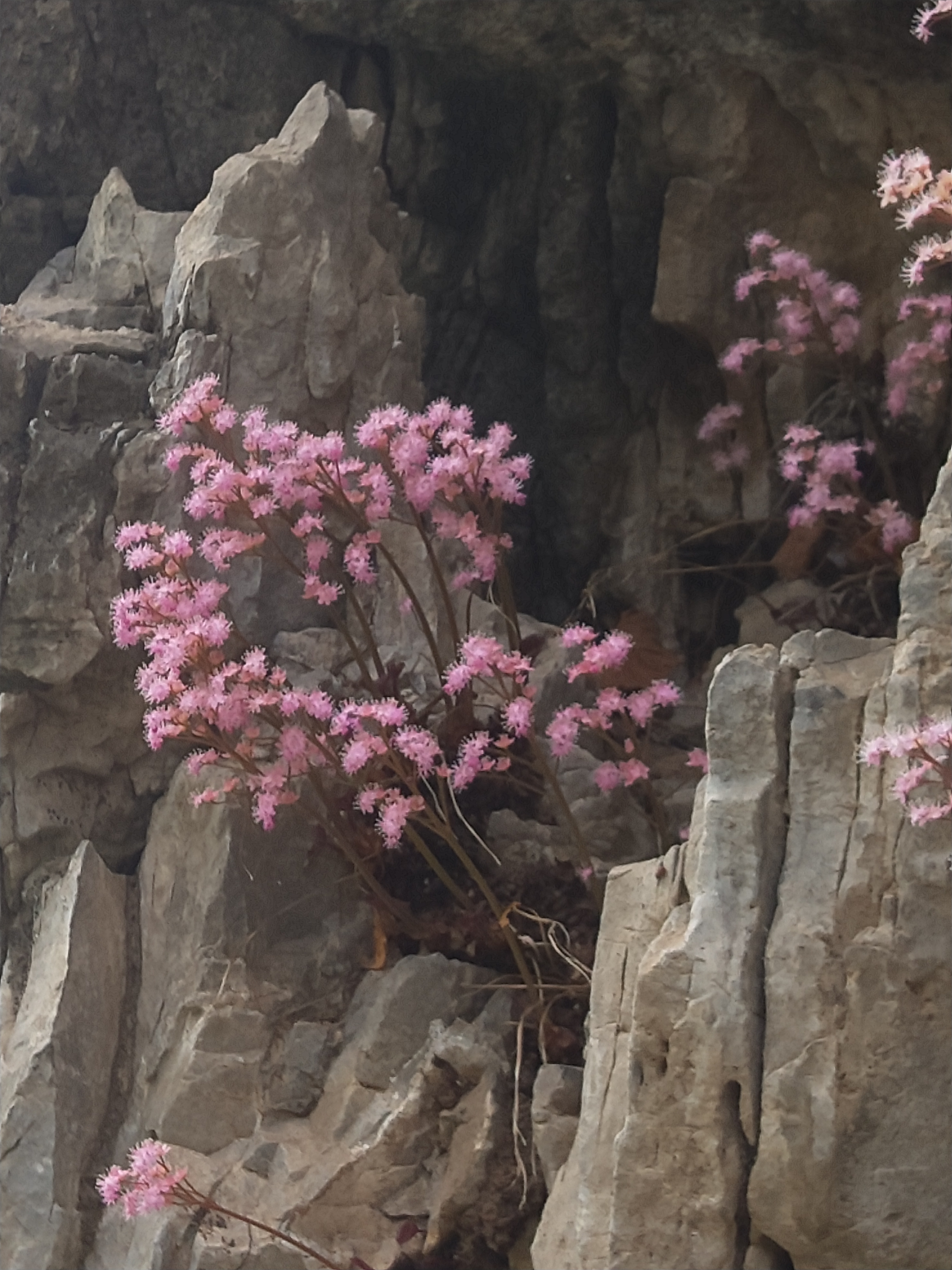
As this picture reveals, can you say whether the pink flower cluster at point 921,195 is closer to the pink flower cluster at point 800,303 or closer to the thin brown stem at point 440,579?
the thin brown stem at point 440,579

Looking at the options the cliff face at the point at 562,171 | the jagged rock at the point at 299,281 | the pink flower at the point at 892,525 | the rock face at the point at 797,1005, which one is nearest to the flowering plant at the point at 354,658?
the jagged rock at the point at 299,281

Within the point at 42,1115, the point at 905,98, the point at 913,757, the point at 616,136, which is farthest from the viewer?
the point at 616,136

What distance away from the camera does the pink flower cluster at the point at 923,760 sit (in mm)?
1712

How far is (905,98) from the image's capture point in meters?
3.47

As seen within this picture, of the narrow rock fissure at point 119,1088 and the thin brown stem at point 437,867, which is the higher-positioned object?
the thin brown stem at point 437,867

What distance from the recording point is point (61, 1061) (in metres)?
2.69

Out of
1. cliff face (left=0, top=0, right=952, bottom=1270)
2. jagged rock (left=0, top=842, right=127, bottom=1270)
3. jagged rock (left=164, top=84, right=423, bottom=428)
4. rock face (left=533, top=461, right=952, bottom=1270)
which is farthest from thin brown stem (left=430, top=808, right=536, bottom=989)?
jagged rock (left=164, top=84, right=423, bottom=428)

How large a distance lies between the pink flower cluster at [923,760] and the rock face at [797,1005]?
6 centimetres

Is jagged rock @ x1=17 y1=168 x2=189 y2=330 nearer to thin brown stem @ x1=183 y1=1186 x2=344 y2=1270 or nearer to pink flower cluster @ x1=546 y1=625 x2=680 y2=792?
pink flower cluster @ x1=546 y1=625 x2=680 y2=792

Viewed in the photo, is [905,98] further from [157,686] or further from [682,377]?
[157,686]

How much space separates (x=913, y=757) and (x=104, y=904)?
6.26ft

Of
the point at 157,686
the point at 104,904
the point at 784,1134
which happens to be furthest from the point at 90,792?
the point at 784,1134

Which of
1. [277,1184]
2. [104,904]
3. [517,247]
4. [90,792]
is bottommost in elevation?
[277,1184]

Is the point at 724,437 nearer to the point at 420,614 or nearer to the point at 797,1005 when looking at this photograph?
the point at 420,614
